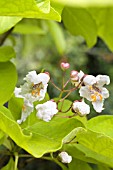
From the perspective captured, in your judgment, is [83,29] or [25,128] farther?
[83,29]

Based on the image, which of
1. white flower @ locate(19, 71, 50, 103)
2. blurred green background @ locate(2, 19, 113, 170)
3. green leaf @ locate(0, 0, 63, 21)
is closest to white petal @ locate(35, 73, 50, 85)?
white flower @ locate(19, 71, 50, 103)

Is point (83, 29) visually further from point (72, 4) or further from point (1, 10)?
point (72, 4)

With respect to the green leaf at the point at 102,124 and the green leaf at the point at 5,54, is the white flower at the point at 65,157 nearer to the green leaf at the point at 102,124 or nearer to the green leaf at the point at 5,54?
the green leaf at the point at 102,124

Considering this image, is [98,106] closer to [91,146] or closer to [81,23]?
[91,146]

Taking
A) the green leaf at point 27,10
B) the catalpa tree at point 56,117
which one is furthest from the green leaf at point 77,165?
the green leaf at point 27,10

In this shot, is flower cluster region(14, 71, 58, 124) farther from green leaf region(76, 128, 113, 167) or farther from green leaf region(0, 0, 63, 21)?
green leaf region(0, 0, 63, 21)

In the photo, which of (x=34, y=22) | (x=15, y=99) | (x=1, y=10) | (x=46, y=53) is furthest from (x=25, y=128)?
(x=46, y=53)

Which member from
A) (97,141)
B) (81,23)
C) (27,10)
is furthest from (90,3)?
(81,23)
